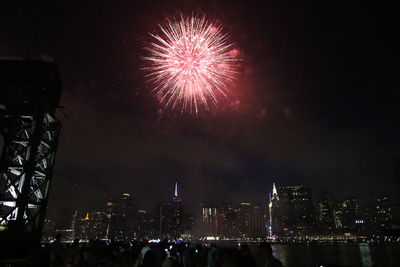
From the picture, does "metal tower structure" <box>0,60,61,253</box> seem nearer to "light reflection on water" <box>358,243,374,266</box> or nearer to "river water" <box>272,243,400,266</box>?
"river water" <box>272,243,400,266</box>

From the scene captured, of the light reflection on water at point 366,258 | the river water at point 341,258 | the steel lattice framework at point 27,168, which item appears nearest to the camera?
the steel lattice framework at point 27,168

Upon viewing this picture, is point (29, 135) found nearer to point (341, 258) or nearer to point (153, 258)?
point (153, 258)

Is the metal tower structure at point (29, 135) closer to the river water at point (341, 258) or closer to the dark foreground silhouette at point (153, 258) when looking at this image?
the dark foreground silhouette at point (153, 258)

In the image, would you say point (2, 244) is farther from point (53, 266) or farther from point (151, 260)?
point (151, 260)

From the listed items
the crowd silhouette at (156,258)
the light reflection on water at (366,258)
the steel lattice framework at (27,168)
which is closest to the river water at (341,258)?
the light reflection on water at (366,258)

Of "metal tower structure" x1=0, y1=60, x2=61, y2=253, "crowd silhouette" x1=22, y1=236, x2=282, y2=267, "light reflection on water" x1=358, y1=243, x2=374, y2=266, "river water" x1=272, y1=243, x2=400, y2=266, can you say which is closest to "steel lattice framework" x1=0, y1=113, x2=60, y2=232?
"metal tower structure" x1=0, y1=60, x2=61, y2=253

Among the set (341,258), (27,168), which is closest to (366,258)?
(341,258)

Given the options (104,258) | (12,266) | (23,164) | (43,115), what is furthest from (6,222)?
(104,258)
